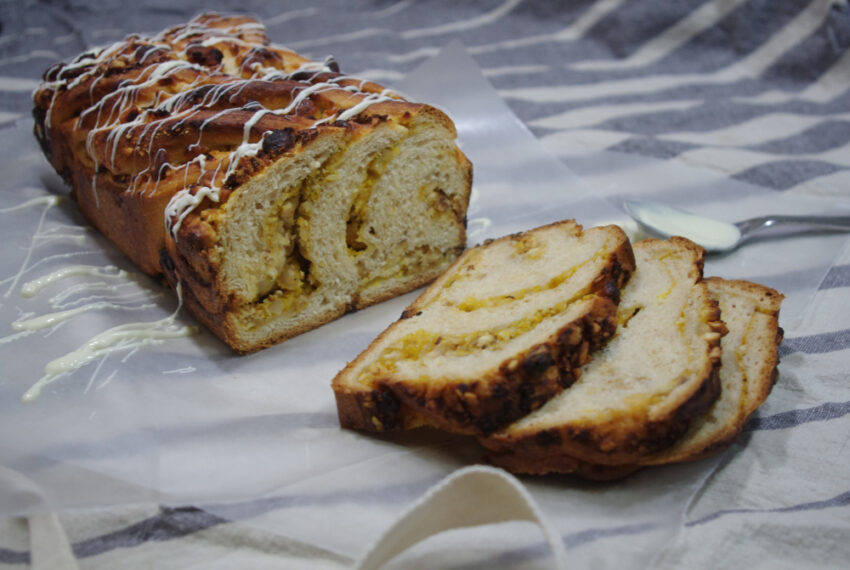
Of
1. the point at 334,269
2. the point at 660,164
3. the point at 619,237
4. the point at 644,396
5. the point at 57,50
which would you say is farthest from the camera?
the point at 57,50

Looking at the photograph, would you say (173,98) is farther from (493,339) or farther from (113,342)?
(493,339)

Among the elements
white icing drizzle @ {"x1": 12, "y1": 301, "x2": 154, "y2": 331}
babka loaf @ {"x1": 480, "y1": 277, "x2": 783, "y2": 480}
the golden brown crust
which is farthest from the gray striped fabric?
the golden brown crust

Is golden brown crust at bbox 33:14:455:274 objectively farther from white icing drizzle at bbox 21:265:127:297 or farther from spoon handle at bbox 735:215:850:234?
spoon handle at bbox 735:215:850:234

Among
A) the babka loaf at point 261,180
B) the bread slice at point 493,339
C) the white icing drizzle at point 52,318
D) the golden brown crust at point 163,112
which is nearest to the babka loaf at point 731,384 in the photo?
the bread slice at point 493,339

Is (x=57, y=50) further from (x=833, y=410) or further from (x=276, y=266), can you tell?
(x=833, y=410)

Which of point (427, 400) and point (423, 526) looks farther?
point (427, 400)

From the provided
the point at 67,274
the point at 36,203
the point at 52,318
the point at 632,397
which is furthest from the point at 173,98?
the point at 632,397

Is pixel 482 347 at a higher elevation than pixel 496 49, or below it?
below

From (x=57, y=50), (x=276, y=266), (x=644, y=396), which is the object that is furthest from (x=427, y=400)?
(x=57, y=50)
